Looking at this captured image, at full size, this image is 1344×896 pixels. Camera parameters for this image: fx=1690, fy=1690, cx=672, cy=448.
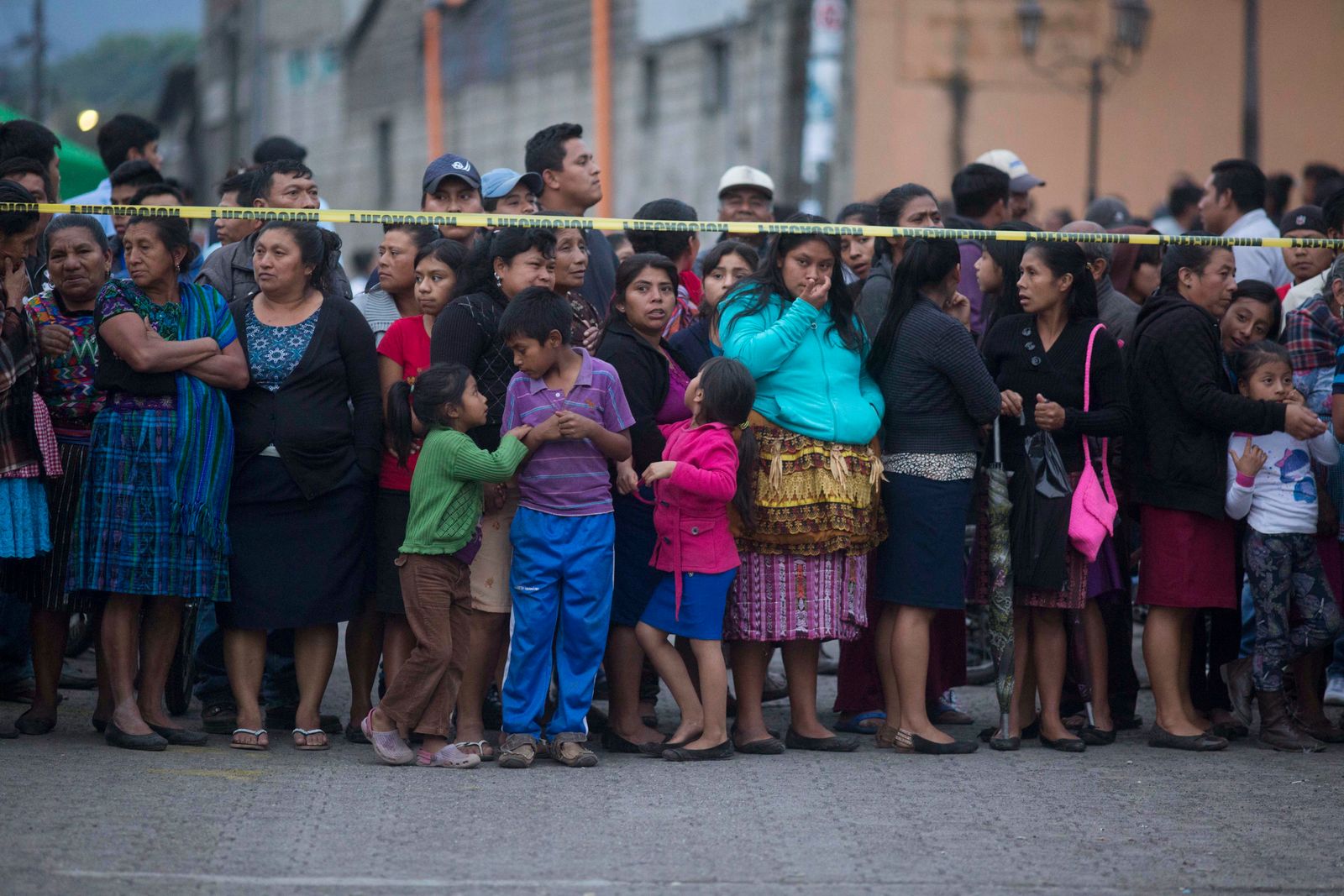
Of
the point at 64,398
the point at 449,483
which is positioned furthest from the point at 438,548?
the point at 64,398

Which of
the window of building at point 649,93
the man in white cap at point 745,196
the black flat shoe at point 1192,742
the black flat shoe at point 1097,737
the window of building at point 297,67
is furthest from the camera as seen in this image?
the window of building at point 297,67

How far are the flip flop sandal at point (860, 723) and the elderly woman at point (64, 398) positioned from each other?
3.03m

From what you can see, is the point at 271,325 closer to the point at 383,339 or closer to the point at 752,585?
the point at 383,339

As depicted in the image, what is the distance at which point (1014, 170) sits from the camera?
969 cm

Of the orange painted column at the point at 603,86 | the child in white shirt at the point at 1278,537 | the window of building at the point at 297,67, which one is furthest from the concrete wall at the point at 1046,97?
the window of building at the point at 297,67

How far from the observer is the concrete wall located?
81.1 feet

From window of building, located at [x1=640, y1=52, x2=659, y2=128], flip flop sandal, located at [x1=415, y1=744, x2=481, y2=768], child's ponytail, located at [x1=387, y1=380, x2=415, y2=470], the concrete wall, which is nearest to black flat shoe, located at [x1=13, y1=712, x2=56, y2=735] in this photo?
flip flop sandal, located at [x1=415, y1=744, x2=481, y2=768]

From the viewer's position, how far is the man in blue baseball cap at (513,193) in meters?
7.69

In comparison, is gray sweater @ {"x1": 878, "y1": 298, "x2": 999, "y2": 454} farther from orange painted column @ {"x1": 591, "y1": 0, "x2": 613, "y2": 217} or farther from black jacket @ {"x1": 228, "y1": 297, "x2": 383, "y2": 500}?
orange painted column @ {"x1": 591, "y1": 0, "x2": 613, "y2": 217}

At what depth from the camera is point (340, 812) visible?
214 inches

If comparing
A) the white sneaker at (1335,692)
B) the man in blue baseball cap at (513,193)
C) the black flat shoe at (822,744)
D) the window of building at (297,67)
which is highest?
the window of building at (297,67)

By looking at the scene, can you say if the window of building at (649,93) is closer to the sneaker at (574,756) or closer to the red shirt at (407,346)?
the red shirt at (407,346)

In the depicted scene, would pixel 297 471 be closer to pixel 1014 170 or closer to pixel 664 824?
pixel 664 824

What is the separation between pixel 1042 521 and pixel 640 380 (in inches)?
66.3
